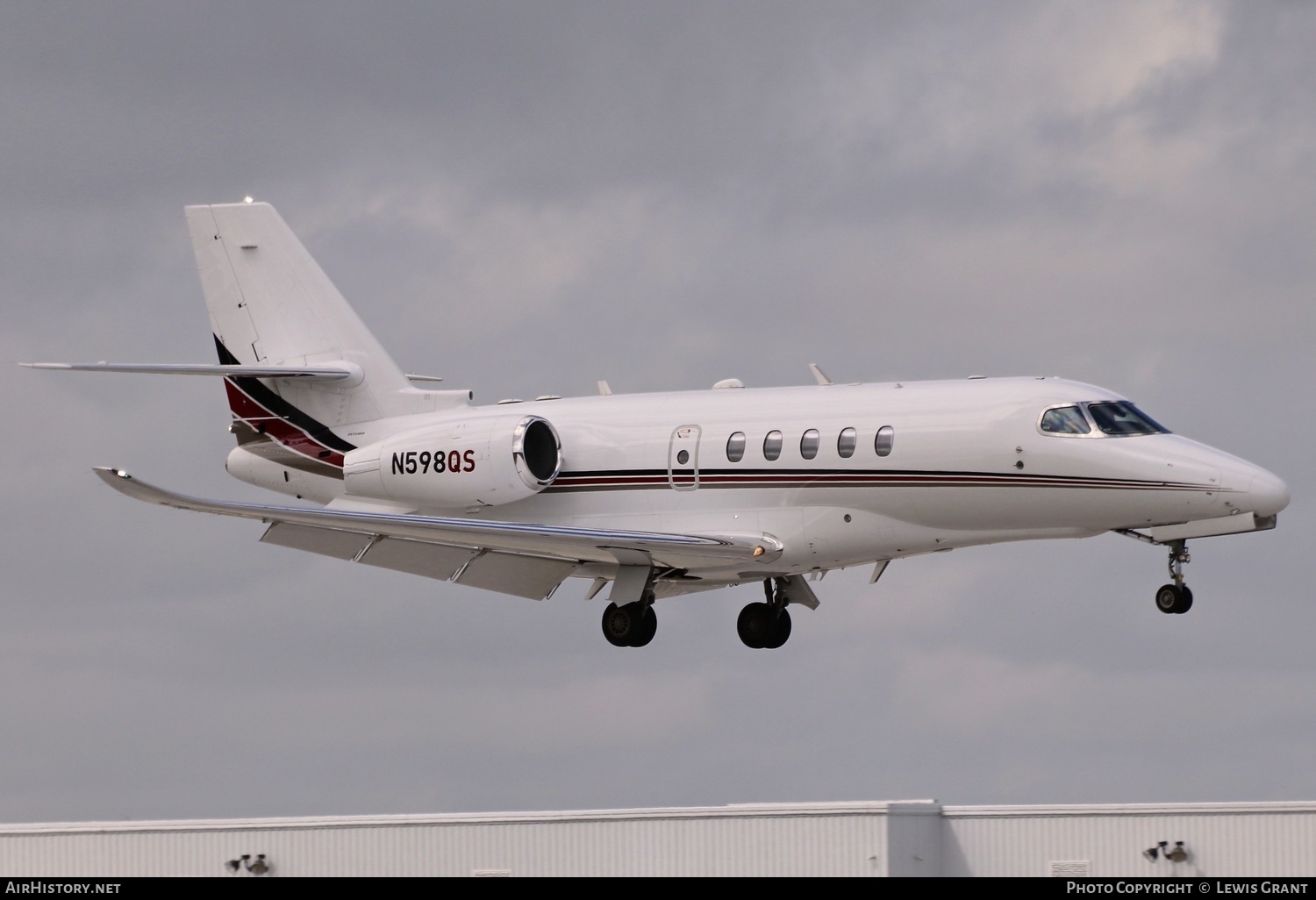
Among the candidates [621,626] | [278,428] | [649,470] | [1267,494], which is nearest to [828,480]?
[649,470]

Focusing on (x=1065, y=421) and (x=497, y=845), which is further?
(x=497, y=845)

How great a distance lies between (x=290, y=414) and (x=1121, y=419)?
14184 millimetres

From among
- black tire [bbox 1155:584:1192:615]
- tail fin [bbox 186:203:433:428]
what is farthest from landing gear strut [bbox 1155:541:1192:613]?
tail fin [bbox 186:203:433:428]

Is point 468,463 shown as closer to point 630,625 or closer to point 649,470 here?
point 649,470

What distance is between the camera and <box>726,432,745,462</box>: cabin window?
32125 millimetres

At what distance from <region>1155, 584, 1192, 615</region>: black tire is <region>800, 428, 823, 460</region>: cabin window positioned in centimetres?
531

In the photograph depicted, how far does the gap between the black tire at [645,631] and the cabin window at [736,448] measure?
2.82 metres

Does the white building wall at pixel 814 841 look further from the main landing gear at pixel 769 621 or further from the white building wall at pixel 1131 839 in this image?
the main landing gear at pixel 769 621

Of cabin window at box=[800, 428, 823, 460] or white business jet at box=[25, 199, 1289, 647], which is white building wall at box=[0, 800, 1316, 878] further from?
cabin window at box=[800, 428, 823, 460]

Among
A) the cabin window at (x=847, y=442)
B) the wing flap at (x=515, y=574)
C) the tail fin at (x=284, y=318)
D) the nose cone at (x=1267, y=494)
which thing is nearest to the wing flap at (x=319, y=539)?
the wing flap at (x=515, y=574)

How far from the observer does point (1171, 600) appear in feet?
96.3
